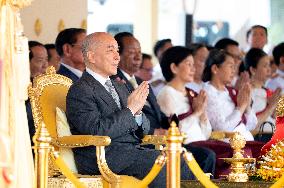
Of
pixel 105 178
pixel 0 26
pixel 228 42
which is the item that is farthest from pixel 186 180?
pixel 228 42

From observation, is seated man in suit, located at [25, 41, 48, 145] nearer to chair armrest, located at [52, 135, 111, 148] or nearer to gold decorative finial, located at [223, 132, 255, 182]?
chair armrest, located at [52, 135, 111, 148]

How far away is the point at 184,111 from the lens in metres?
13.3

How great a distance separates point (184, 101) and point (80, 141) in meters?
3.07

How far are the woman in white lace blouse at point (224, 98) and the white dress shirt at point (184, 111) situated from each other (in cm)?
34

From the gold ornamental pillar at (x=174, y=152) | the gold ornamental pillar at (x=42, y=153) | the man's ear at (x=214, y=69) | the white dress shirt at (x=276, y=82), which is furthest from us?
the white dress shirt at (x=276, y=82)

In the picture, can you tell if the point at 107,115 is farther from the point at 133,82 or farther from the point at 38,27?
the point at 38,27

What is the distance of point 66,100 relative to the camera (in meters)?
10.9

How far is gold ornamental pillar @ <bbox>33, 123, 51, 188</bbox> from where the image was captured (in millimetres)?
9453

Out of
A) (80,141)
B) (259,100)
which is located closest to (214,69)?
(259,100)

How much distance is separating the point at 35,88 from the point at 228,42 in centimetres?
587

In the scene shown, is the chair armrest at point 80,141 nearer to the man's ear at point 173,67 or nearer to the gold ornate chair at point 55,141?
the gold ornate chair at point 55,141

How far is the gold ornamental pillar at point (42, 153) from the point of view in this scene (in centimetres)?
945

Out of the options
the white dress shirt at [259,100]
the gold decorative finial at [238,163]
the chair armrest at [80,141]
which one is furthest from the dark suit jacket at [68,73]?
the white dress shirt at [259,100]

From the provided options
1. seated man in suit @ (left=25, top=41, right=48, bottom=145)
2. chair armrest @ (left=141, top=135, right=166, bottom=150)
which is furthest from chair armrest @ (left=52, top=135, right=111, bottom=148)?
seated man in suit @ (left=25, top=41, right=48, bottom=145)
